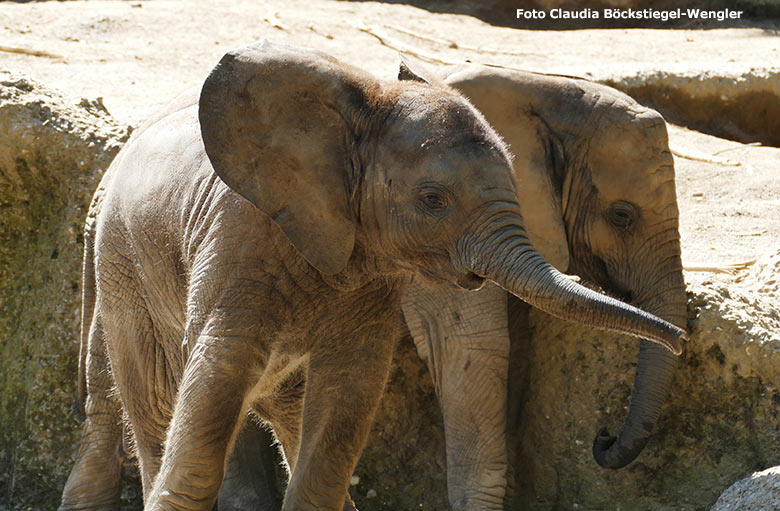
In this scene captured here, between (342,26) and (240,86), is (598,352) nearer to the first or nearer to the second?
(240,86)

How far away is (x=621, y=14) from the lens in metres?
13.2

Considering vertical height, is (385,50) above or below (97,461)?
above

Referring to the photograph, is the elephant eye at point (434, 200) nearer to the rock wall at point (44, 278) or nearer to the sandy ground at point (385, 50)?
the rock wall at point (44, 278)

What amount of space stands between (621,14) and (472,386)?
8.38 metres

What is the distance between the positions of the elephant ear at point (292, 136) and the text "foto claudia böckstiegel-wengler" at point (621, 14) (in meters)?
9.56

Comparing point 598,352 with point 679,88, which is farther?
point 679,88

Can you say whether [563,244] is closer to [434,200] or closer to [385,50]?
[434,200]

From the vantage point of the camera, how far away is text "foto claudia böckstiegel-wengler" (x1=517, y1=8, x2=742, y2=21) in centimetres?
1288

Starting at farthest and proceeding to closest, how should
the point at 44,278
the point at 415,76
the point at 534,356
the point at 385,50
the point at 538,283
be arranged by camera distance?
the point at 385,50, the point at 44,278, the point at 534,356, the point at 415,76, the point at 538,283

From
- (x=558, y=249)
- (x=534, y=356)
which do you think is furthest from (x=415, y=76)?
(x=534, y=356)

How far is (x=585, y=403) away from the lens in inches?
230

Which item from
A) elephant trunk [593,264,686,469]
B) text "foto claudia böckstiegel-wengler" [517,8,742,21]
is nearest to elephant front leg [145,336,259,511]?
elephant trunk [593,264,686,469]

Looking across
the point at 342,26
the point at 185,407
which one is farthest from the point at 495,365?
the point at 342,26

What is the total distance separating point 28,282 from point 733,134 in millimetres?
4887
